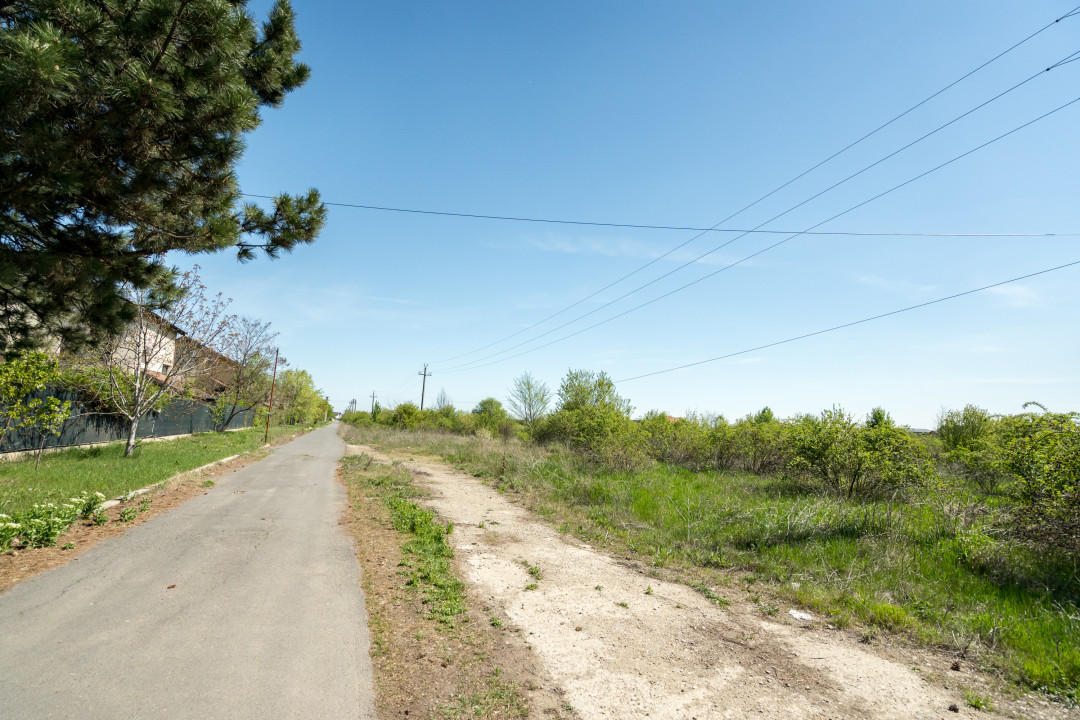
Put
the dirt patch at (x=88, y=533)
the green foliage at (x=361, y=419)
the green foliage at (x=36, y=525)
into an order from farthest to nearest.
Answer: the green foliage at (x=361, y=419)
the green foliage at (x=36, y=525)
the dirt patch at (x=88, y=533)

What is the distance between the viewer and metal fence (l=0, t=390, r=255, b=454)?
41.6 ft

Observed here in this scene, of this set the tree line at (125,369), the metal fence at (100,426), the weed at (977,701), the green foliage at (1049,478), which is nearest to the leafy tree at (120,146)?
the tree line at (125,369)

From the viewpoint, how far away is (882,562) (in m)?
6.39

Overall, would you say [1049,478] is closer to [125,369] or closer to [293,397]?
[125,369]

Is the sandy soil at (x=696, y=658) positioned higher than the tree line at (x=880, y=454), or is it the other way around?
the tree line at (x=880, y=454)

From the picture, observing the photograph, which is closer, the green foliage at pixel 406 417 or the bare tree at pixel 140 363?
the bare tree at pixel 140 363

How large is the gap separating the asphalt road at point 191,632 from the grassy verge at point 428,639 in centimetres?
19

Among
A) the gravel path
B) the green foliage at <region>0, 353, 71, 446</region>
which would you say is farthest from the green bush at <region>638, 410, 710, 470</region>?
the green foliage at <region>0, 353, 71, 446</region>

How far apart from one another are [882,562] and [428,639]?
6080mm

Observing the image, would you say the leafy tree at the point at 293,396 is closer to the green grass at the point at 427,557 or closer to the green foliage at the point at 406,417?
the green foliage at the point at 406,417

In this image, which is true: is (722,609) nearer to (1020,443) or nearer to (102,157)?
(1020,443)

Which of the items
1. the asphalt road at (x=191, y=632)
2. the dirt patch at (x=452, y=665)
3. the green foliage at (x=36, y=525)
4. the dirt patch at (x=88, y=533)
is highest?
the green foliage at (x=36, y=525)

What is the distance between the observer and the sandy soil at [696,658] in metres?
3.41

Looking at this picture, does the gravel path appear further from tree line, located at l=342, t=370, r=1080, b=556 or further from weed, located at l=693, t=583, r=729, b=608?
tree line, located at l=342, t=370, r=1080, b=556
